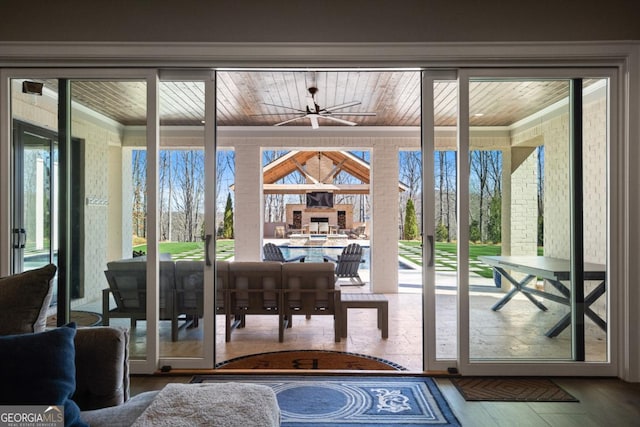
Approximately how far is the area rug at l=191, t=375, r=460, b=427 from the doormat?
24 cm

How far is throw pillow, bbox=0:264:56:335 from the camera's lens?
1.39 m

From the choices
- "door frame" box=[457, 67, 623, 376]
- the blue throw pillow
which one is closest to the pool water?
"door frame" box=[457, 67, 623, 376]

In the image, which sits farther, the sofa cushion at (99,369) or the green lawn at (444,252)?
the green lawn at (444,252)

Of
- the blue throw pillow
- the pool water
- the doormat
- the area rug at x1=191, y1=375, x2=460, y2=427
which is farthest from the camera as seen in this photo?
the pool water

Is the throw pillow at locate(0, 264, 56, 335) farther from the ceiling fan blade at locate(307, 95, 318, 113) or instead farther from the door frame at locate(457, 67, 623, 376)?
the ceiling fan blade at locate(307, 95, 318, 113)

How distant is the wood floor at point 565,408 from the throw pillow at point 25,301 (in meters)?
1.56

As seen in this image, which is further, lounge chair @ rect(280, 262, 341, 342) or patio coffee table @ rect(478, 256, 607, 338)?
lounge chair @ rect(280, 262, 341, 342)

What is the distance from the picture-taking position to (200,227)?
10.5 ft

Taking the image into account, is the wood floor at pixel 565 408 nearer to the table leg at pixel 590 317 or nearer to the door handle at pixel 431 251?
the table leg at pixel 590 317

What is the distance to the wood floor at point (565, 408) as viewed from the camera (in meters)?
2.36

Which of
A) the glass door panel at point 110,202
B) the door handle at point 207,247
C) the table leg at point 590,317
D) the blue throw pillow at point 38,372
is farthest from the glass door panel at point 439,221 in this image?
the blue throw pillow at point 38,372

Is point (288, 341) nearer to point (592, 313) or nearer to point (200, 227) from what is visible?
point (200, 227)

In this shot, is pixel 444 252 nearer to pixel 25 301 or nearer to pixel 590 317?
pixel 590 317

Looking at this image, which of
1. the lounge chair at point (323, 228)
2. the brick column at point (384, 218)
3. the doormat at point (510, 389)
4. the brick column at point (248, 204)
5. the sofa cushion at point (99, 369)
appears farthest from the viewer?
the lounge chair at point (323, 228)
